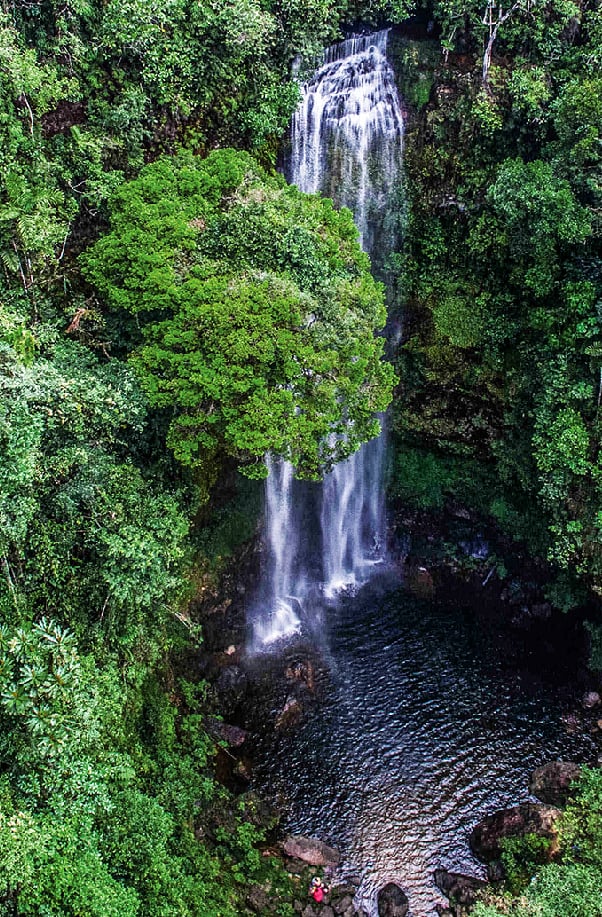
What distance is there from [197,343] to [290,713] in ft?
32.9

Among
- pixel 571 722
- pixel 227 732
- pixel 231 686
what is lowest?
pixel 571 722

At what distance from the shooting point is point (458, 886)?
12.9 meters

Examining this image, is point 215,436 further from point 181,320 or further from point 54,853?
point 54,853

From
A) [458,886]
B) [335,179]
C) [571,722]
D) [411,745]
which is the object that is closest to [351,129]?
[335,179]

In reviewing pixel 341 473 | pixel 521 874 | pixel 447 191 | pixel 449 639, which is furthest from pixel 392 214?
pixel 521 874

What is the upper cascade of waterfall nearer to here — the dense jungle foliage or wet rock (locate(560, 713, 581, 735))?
the dense jungle foliage

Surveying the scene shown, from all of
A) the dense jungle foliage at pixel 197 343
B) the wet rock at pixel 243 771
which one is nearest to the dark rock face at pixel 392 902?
the dense jungle foliage at pixel 197 343

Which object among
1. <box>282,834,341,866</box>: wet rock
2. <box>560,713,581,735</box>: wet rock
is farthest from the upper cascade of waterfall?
<box>282,834,341,866</box>: wet rock

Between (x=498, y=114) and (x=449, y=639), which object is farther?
(x=449, y=639)

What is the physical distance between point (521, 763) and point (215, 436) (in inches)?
440

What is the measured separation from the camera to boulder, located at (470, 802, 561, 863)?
44.1ft

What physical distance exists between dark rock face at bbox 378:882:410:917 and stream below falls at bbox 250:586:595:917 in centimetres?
20

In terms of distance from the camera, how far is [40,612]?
426 inches

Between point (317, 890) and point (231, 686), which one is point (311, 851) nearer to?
point (317, 890)
